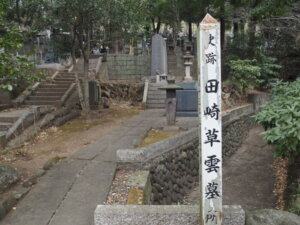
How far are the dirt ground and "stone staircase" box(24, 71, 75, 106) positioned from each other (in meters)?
2.19

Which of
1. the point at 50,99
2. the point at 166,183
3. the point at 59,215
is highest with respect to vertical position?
the point at 50,99

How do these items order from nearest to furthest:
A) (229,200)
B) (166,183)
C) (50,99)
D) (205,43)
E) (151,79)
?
(205,43)
(166,183)
(229,200)
(50,99)
(151,79)

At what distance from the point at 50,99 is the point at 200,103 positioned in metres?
10.5

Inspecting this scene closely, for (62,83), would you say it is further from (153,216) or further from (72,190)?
(153,216)

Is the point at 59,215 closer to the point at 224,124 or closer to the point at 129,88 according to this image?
the point at 224,124

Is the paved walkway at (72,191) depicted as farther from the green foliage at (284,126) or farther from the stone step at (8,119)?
the stone step at (8,119)

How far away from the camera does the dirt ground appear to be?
6.17 m

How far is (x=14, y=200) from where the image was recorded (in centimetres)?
439

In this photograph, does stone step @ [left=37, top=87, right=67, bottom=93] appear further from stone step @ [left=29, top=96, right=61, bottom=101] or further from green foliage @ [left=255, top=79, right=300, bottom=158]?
green foliage @ [left=255, top=79, right=300, bottom=158]

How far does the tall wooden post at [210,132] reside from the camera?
3.04m

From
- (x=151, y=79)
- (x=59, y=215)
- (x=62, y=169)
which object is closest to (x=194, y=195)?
(x=62, y=169)

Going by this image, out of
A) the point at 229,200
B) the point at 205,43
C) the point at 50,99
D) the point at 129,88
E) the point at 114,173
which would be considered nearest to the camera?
the point at 205,43

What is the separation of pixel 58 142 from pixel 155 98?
7.02 metres

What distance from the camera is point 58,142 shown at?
305 inches
